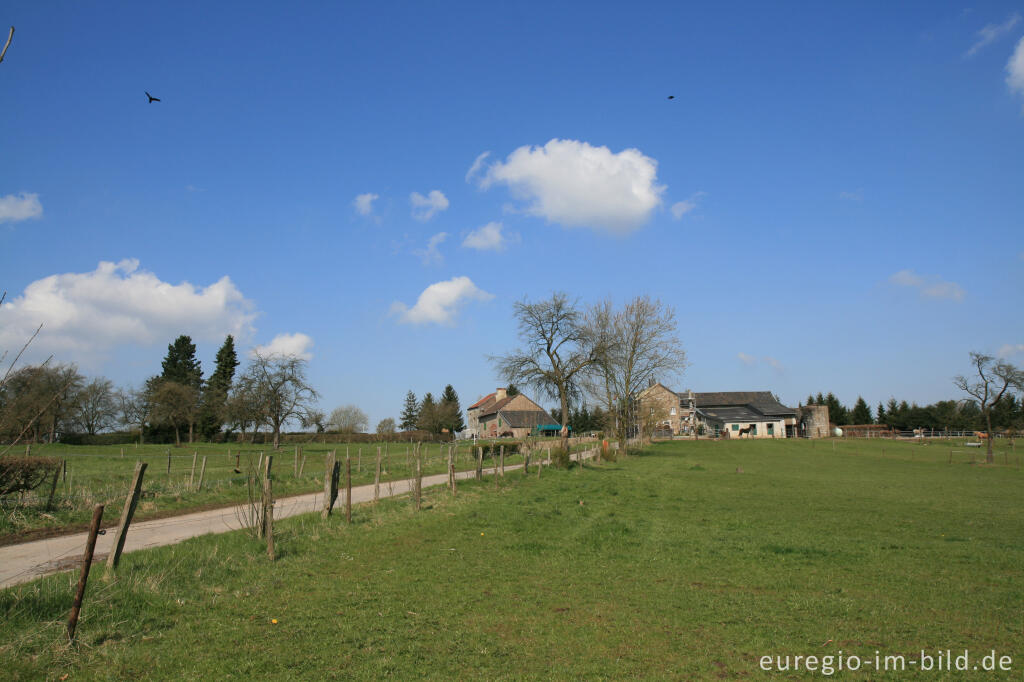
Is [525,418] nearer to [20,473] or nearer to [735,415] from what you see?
[735,415]

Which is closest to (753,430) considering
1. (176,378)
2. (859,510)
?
(859,510)

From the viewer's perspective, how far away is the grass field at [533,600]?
6.42 meters

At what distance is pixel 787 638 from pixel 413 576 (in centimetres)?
583

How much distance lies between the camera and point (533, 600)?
8898 millimetres

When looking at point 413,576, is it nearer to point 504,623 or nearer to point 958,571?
point 504,623

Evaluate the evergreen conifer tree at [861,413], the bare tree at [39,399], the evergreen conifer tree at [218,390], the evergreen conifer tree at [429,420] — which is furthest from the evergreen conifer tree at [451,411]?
the evergreen conifer tree at [861,413]

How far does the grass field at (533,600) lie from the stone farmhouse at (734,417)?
255 ft

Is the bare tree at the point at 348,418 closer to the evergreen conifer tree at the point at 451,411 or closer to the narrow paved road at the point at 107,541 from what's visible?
the evergreen conifer tree at the point at 451,411

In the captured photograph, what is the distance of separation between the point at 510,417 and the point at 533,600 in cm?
9465

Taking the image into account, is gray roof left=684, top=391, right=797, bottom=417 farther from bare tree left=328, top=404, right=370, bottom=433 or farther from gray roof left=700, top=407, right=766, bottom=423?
bare tree left=328, top=404, right=370, bottom=433

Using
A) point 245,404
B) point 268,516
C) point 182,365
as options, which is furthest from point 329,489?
point 182,365

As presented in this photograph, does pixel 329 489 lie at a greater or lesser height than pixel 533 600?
greater

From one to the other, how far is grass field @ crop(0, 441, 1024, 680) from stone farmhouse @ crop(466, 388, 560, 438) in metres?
80.1

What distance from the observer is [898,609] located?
841cm
